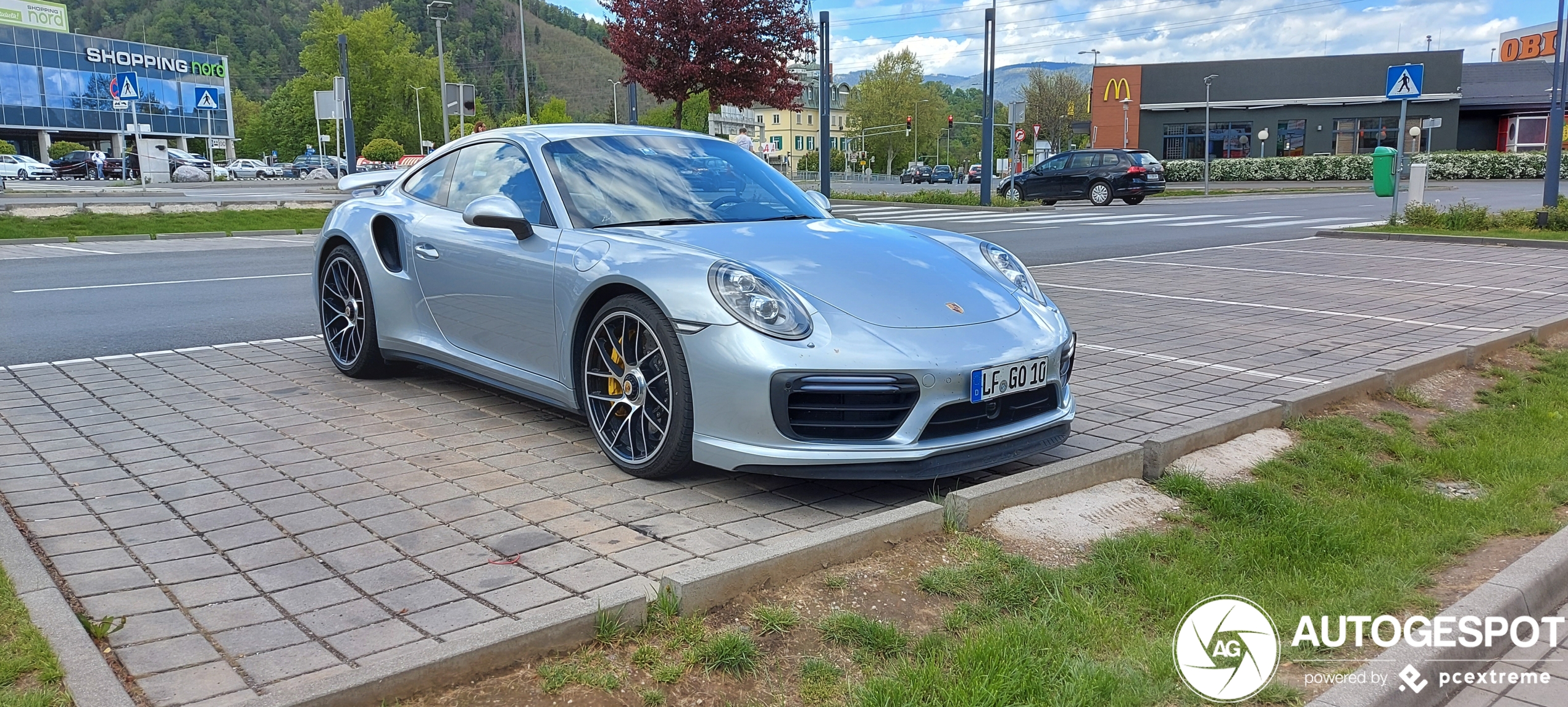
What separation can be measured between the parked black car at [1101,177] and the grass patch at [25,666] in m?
29.0

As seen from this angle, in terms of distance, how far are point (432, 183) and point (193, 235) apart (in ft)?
47.1

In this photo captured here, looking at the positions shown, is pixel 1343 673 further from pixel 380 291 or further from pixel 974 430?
pixel 380 291

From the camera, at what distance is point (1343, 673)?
2.87 m

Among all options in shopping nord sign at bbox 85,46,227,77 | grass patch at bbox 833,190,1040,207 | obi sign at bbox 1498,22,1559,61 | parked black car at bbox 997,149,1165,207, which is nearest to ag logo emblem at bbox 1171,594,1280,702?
grass patch at bbox 833,190,1040,207

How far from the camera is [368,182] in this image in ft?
21.3

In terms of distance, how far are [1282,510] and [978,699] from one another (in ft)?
6.43

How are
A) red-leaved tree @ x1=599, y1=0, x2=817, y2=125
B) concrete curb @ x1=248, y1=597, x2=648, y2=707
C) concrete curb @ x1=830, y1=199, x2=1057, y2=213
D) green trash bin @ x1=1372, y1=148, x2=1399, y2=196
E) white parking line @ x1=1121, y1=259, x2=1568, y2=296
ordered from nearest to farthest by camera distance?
concrete curb @ x1=248, y1=597, x2=648, y2=707
white parking line @ x1=1121, y1=259, x2=1568, y2=296
green trash bin @ x1=1372, y1=148, x2=1399, y2=196
red-leaved tree @ x1=599, y1=0, x2=817, y2=125
concrete curb @ x1=830, y1=199, x2=1057, y2=213

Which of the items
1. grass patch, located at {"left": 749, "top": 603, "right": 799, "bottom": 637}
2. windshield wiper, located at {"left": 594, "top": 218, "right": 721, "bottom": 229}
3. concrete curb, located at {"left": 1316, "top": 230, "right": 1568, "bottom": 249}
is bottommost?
grass patch, located at {"left": 749, "top": 603, "right": 799, "bottom": 637}

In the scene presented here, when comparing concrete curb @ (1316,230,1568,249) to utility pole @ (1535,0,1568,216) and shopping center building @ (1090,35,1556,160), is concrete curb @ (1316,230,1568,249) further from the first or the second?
shopping center building @ (1090,35,1556,160)

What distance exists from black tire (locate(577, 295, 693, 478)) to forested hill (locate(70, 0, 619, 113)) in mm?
113371

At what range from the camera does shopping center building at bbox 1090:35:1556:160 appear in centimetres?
5603

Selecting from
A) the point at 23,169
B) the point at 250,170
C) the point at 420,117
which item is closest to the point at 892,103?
the point at 420,117

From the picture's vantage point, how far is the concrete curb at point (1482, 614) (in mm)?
2730
